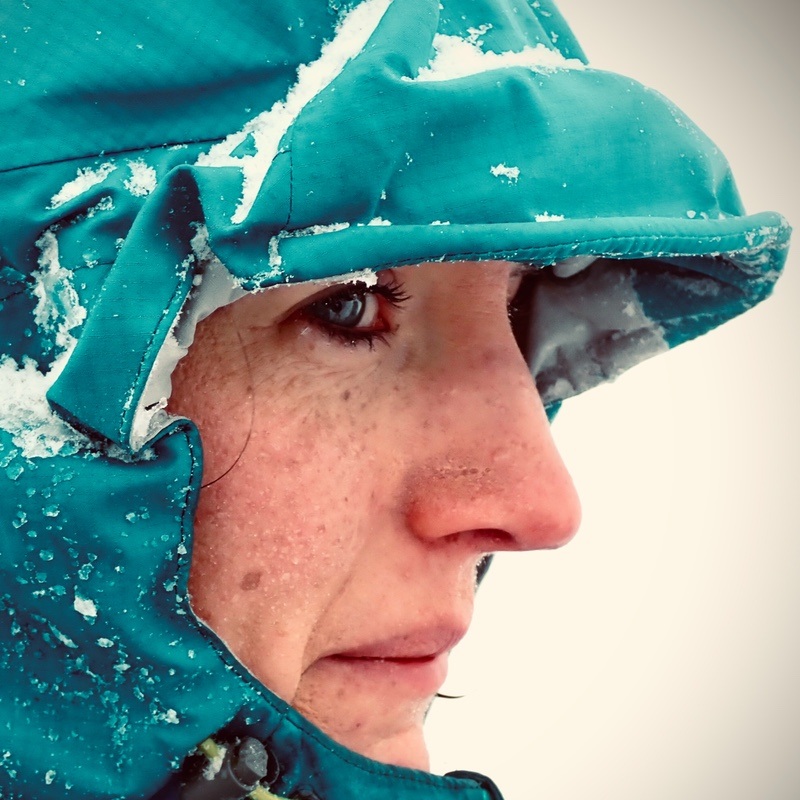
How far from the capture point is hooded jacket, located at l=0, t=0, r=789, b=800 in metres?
0.63

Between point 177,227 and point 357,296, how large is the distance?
0.68 ft

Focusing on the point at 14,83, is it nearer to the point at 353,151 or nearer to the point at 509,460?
the point at 353,151

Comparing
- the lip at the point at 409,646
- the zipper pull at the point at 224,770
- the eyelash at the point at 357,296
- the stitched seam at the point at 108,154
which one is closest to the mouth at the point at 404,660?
the lip at the point at 409,646

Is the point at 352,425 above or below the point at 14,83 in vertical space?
below

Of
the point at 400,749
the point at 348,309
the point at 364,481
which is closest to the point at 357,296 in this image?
the point at 348,309

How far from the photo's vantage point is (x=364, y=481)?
79cm

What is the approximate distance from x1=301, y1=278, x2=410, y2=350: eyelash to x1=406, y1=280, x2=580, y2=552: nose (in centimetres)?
6

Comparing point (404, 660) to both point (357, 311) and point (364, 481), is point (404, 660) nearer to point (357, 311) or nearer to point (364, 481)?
point (364, 481)

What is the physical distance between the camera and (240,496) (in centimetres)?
74

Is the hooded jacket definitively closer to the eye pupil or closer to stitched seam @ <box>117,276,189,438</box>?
stitched seam @ <box>117,276,189,438</box>

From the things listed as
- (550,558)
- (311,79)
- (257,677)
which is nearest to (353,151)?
(311,79)

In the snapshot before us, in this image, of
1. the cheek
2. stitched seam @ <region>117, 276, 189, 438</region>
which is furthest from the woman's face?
stitched seam @ <region>117, 276, 189, 438</region>

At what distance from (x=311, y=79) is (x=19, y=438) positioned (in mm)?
337

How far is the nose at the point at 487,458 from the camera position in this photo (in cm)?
82
